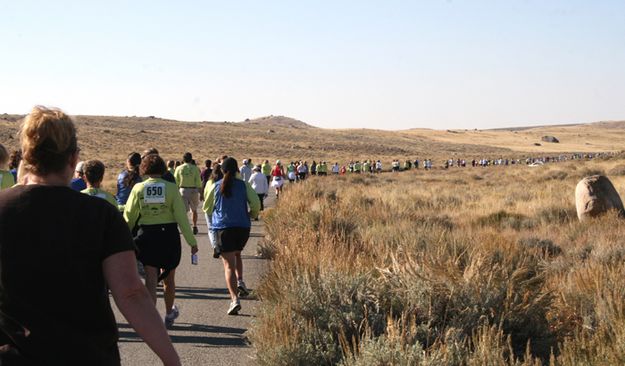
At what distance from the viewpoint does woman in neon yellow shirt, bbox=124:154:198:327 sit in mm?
7508

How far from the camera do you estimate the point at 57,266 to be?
→ 2.73 m

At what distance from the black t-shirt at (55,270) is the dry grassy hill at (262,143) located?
2493 inches

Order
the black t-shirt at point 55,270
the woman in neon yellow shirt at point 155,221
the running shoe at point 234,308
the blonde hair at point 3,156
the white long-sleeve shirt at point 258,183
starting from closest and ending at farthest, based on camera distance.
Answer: the black t-shirt at point 55,270, the woman in neon yellow shirt at point 155,221, the blonde hair at point 3,156, the running shoe at point 234,308, the white long-sleeve shirt at point 258,183

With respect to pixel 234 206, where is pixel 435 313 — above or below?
below

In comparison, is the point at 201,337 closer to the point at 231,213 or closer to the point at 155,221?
the point at 155,221

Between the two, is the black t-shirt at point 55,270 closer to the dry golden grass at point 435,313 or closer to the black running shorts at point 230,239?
the dry golden grass at point 435,313

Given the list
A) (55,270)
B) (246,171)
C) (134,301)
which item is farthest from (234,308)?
(246,171)

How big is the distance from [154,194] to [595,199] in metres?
12.3

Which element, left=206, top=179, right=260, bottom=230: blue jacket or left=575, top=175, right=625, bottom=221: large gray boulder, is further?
left=575, top=175, right=625, bottom=221: large gray boulder

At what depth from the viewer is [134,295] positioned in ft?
9.37

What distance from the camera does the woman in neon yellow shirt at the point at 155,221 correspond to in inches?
296

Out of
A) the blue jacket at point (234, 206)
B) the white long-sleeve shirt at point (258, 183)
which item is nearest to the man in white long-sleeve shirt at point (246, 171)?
the white long-sleeve shirt at point (258, 183)

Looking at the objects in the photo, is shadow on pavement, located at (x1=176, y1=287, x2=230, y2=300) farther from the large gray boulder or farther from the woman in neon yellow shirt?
the large gray boulder

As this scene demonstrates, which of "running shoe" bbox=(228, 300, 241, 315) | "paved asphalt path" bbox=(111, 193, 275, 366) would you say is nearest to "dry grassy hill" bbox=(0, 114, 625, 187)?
"paved asphalt path" bbox=(111, 193, 275, 366)
